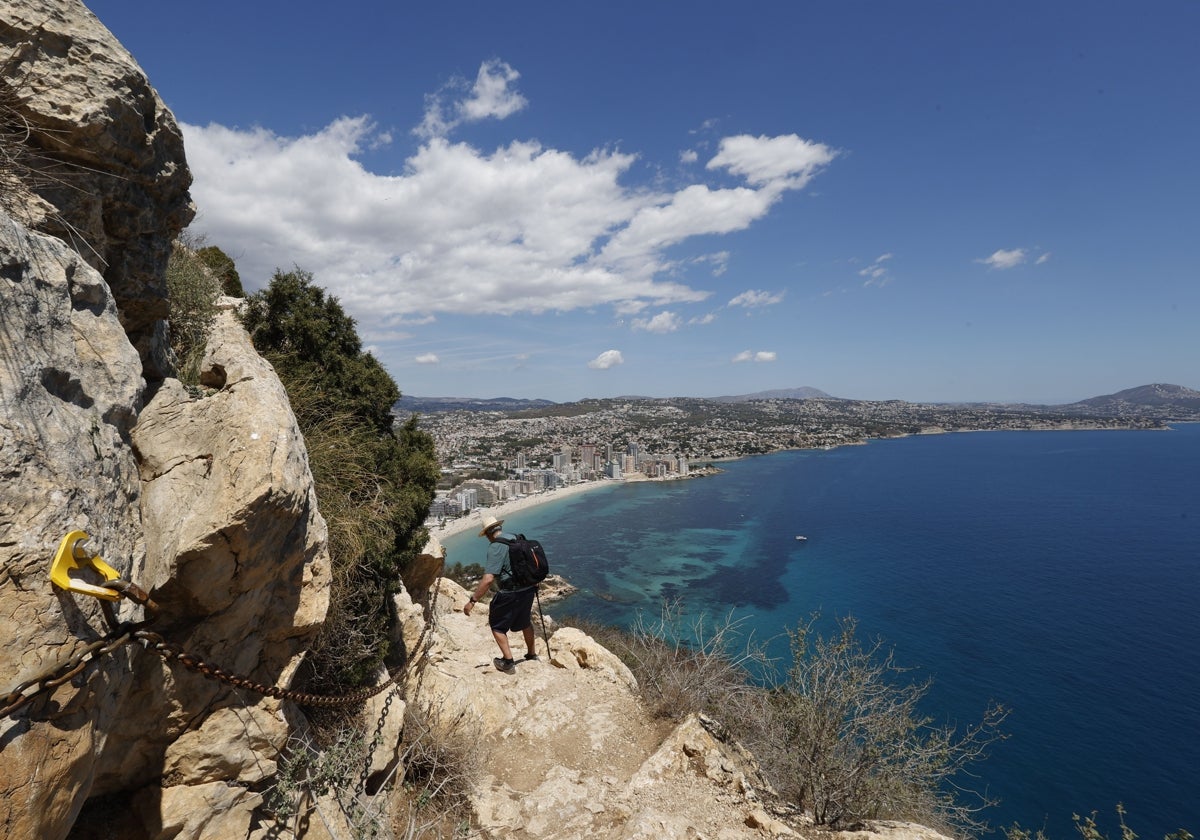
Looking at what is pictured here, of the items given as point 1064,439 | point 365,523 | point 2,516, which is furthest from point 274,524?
point 1064,439

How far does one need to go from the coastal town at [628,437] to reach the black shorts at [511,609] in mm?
34796

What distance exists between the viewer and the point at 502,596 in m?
7.07

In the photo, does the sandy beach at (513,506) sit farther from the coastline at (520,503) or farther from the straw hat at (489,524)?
the straw hat at (489,524)

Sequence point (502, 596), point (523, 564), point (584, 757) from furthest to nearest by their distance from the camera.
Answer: point (502, 596), point (523, 564), point (584, 757)

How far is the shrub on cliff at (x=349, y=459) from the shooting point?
546 cm

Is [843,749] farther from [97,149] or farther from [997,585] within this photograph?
[997,585]

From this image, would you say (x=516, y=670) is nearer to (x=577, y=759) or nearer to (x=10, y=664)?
(x=577, y=759)

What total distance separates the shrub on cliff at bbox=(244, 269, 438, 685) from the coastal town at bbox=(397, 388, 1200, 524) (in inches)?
1332

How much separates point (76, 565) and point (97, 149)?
270cm

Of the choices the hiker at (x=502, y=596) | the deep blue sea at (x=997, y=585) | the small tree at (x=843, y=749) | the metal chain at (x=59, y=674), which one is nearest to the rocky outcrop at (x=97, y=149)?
the metal chain at (x=59, y=674)

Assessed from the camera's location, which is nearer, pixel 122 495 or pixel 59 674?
pixel 59 674

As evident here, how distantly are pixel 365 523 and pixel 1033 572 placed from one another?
1840 inches

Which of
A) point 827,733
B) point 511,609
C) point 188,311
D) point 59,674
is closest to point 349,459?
point 188,311

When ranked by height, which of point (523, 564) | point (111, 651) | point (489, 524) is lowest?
point (523, 564)
